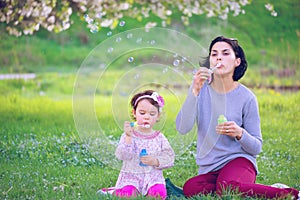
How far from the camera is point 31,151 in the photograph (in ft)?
16.1

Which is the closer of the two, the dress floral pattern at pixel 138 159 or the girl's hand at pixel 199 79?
the girl's hand at pixel 199 79

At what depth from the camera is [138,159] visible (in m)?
3.64

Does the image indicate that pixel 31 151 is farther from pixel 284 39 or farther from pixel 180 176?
pixel 284 39

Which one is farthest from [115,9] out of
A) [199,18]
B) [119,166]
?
[119,166]

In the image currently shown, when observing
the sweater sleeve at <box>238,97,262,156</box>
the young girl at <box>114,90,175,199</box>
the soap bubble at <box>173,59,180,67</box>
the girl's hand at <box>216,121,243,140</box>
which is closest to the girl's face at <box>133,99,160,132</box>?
the young girl at <box>114,90,175,199</box>

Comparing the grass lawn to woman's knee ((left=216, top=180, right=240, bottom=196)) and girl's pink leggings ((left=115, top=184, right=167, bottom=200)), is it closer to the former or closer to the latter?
woman's knee ((left=216, top=180, right=240, bottom=196))

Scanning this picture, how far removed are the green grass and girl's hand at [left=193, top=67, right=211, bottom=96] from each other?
0.64 metres

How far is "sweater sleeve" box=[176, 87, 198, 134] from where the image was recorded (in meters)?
3.56

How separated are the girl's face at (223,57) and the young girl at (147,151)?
0.42 m

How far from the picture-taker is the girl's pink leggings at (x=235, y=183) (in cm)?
341

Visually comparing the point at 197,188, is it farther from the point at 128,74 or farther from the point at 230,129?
the point at 128,74

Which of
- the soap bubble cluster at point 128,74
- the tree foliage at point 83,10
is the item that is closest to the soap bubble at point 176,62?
the soap bubble cluster at point 128,74

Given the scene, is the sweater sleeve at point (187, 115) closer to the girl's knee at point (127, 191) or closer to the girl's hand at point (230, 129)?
the girl's hand at point (230, 129)

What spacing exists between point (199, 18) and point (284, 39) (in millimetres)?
1384
